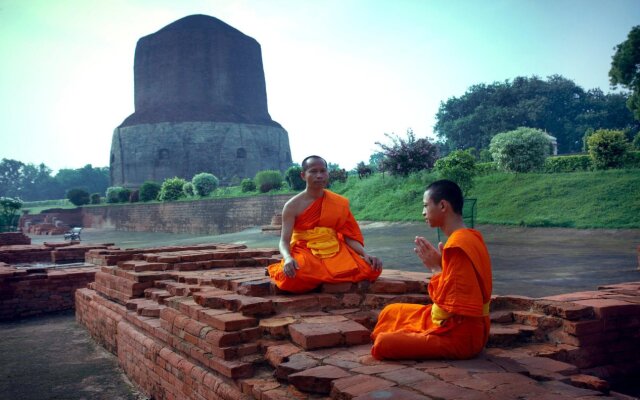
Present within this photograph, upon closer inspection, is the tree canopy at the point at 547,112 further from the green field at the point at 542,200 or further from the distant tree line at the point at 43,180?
the distant tree line at the point at 43,180

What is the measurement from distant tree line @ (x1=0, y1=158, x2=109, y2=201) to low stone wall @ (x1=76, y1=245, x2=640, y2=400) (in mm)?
59196

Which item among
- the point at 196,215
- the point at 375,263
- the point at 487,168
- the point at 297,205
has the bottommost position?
the point at 375,263

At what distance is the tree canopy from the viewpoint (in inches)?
1328

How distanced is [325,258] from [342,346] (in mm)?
965

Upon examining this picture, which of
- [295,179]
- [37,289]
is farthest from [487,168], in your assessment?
[37,289]

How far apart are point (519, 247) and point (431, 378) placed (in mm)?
7667

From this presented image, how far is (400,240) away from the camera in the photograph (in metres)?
11.3

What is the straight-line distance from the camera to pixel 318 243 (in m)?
Result: 3.70

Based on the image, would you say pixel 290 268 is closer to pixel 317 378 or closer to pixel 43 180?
pixel 317 378

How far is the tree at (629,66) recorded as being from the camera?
1988 centimetres

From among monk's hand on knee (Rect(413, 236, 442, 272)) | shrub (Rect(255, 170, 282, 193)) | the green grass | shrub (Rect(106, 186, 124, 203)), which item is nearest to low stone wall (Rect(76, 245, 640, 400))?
monk's hand on knee (Rect(413, 236, 442, 272))

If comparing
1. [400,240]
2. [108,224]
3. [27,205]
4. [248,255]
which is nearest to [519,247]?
[400,240]

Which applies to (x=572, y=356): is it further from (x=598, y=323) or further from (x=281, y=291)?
(x=281, y=291)

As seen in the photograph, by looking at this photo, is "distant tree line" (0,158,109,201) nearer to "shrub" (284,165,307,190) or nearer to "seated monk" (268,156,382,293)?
"shrub" (284,165,307,190)
